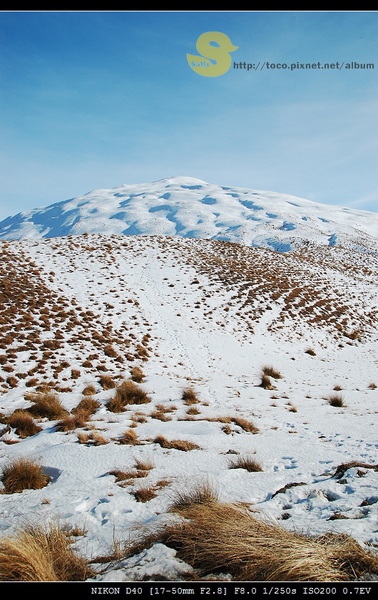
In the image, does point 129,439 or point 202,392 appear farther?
point 202,392

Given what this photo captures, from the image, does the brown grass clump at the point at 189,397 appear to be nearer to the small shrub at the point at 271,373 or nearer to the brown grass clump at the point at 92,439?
the brown grass clump at the point at 92,439

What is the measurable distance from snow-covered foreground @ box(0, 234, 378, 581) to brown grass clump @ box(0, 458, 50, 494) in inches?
7.4

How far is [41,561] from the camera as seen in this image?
9.95ft

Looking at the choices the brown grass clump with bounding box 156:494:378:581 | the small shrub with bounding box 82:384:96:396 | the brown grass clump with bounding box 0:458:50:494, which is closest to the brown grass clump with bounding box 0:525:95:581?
the brown grass clump with bounding box 156:494:378:581

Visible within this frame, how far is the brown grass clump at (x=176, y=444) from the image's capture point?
6.87 metres

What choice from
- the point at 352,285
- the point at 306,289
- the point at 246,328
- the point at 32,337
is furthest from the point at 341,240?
the point at 32,337

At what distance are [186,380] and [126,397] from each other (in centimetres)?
411

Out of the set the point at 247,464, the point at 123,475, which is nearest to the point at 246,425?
the point at 247,464

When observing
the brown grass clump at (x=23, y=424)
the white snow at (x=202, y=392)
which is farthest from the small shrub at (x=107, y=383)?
the brown grass clump at (x=23, y=424)

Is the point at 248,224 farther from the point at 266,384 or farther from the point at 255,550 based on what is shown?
the point at 255,550

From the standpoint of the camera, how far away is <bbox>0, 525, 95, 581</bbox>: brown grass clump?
2.91m

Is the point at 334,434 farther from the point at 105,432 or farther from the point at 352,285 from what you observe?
the point at 352,285

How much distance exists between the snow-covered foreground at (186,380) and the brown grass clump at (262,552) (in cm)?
22

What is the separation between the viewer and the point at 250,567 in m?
2.88
